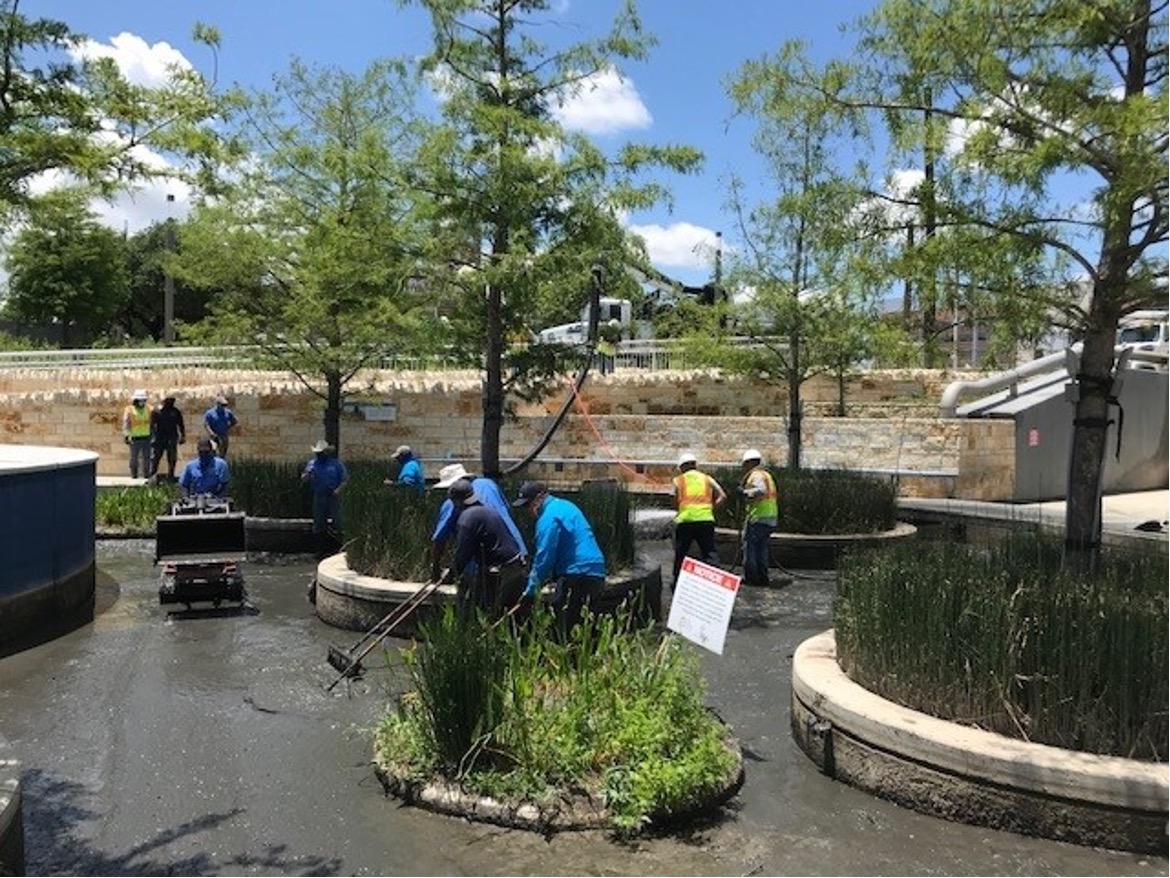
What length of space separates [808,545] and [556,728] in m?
6.85

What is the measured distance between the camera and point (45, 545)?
8359 millimetres

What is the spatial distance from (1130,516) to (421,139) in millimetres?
10649

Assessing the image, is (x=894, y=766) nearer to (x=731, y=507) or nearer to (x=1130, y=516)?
(x=731, y=507)

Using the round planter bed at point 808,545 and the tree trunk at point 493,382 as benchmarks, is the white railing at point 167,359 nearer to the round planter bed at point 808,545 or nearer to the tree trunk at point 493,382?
the round planter bed at point 808,545

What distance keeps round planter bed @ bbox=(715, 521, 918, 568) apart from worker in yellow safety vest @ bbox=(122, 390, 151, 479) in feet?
32.8

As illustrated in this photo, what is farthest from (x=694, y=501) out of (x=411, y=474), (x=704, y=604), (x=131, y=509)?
(x=131, y=509)

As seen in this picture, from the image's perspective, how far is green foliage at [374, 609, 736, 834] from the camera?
452 centimetres

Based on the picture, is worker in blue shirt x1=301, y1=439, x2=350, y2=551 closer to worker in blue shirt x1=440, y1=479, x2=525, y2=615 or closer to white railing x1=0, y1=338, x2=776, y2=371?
worker in blue shirt x1=440, y1=479, x2=525, y2=615

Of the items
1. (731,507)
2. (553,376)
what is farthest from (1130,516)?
(553,376)

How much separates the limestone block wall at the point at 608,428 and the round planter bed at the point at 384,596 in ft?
27.1

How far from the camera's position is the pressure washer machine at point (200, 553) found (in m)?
8.48

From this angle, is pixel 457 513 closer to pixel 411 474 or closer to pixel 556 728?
pixel 556 728

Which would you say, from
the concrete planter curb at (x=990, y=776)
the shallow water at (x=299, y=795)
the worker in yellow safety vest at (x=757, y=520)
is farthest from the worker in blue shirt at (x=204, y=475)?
the concrete planter curb at (x=990, y=776)

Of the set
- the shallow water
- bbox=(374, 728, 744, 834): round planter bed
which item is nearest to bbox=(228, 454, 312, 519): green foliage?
the shallow water
